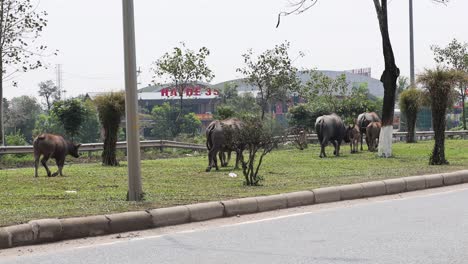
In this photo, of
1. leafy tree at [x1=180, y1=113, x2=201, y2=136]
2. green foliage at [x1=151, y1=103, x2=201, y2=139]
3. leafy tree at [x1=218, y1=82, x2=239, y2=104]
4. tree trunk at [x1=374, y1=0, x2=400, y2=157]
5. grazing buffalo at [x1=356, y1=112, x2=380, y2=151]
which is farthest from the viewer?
leafy tree at [x1=218, y1=82, x2=239, y2=104]

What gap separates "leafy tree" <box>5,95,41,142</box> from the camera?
73.9 metres

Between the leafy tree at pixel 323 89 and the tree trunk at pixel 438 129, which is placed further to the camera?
the leafy tree at pixel 323 89

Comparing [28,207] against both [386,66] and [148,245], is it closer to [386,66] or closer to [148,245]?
[148,245]

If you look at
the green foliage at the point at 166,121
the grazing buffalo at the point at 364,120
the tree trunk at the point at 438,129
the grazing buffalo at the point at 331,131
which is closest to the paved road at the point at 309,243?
the tree trunk at the point at 438,129

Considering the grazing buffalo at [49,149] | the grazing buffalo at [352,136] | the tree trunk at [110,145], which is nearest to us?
the grazing buffalo at [49,149]

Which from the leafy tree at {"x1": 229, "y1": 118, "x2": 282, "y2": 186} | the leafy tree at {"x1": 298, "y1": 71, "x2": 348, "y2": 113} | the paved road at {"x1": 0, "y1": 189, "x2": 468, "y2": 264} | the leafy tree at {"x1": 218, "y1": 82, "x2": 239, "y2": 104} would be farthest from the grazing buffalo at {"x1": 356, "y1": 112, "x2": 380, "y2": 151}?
the leafy tree at {"x1": 218, "y1": 82, "x2": 239, "y2": 104}

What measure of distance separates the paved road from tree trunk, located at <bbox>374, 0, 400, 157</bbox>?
13.5m

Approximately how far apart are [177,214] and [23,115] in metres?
68.8

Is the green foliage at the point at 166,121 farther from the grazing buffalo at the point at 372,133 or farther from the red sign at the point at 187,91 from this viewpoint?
the grazing buffalo at the point at 372,133

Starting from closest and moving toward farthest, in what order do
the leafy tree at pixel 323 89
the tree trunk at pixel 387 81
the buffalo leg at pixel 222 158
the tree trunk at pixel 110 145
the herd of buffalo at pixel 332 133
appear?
the herd of buffalo at pixel 332 133 < the buffalo leg at pixel 222 158 < the tree trunk at pixel 110 145 < the tree trunk at pixel 387 81 < the leafy tree at pixel 323 89

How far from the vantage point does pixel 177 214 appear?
10.8 meters

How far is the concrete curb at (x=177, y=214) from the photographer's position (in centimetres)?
910

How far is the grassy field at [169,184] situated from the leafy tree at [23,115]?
50675 millimetres

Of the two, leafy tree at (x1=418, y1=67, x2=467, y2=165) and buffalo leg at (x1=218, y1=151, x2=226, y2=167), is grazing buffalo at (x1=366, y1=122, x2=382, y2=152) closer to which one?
leafy tree at (x1=418, y1=67, x2=467, y2=165)
